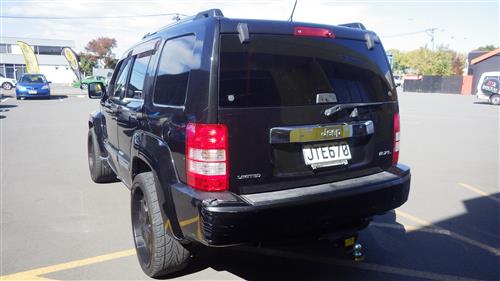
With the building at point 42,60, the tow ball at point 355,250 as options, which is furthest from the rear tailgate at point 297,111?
the building at point 42,60

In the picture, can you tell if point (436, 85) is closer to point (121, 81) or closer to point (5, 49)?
point (121, 81)

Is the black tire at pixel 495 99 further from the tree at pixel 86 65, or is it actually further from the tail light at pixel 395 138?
the tree at pixel 86 65

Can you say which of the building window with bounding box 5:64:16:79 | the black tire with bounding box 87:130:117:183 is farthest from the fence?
the building window with bounding box 5:64:16:79

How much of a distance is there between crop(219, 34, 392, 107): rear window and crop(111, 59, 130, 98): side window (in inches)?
87.7

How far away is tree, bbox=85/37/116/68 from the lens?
80.9 m

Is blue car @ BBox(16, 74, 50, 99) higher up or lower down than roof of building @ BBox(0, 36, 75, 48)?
lower down

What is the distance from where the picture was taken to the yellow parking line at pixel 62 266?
353cm

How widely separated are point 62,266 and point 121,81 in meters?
2.15

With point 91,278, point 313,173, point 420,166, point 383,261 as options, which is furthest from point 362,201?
point 420,166

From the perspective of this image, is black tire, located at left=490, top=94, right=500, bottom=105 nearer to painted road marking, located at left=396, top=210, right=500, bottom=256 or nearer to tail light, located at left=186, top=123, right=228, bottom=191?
painted road marking, located at left=396, top=210, right=500, bottom=256

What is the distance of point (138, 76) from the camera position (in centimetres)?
410

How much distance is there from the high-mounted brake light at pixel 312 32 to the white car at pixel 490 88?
27.2 meters

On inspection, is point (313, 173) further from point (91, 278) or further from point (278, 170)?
point (91, 278)

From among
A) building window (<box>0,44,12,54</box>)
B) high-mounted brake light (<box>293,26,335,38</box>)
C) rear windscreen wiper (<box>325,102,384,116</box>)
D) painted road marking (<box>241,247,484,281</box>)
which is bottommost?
painted road marking (<box>241,247,484,281</box>)
